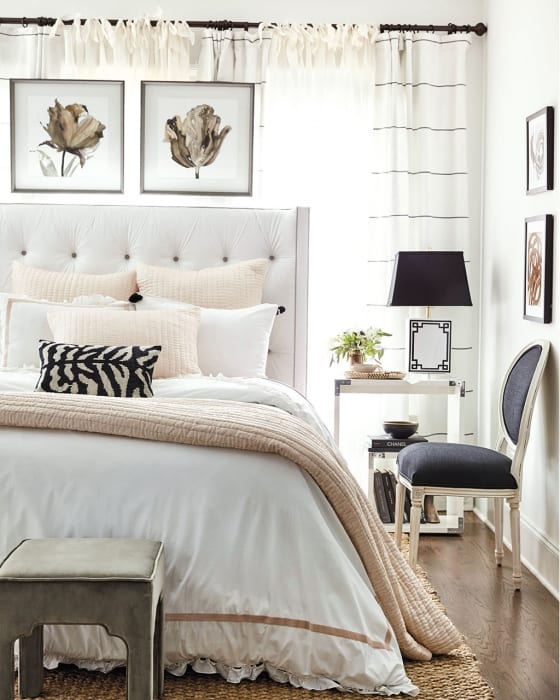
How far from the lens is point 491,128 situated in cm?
442

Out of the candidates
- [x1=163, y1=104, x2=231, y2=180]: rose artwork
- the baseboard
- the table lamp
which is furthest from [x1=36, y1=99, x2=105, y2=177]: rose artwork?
the baseboard

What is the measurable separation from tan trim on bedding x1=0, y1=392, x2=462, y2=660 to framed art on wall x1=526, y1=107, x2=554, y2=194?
1623mm

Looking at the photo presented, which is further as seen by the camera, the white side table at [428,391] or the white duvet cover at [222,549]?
the white side table at [428,391]

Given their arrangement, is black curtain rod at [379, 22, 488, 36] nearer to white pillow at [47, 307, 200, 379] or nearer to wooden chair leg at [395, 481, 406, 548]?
white pillow at [47, 307, 200, 379]

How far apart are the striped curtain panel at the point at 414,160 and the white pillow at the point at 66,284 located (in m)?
1.25

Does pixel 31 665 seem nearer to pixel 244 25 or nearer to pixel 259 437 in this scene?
pixel 259 437

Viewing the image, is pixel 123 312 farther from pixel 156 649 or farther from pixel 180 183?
pixel 156 649

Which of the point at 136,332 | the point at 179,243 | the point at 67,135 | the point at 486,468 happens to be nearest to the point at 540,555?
the point at 486,468

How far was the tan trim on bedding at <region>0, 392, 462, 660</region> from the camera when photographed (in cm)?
234

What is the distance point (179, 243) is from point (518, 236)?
63.5 inches

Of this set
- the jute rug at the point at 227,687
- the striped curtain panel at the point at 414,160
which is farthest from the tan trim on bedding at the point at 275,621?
the striped curtain panel at the point at 414,160

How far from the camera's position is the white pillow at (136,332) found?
138 inches

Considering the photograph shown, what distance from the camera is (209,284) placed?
4.09 m

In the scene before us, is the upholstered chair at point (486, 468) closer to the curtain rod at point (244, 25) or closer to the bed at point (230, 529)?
the bed at point (230, 529)
